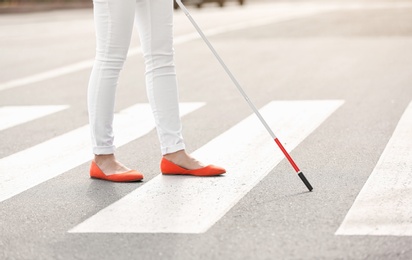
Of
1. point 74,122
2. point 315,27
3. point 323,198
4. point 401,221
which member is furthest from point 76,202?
point 315,27

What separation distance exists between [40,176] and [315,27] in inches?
500

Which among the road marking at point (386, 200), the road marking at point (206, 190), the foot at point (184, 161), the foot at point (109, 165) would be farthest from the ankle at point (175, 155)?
the road marking at point (386, 200)

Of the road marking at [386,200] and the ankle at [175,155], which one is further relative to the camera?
the ankle at [175,155]

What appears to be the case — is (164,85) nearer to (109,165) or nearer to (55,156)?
(109,165)

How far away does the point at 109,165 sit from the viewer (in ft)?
19.1

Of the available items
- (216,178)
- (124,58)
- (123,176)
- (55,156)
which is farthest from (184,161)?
(55,156)

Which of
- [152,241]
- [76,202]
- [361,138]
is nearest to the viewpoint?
[152,241]

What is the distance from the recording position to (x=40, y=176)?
6.07m

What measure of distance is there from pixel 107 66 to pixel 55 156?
1223 millimetres

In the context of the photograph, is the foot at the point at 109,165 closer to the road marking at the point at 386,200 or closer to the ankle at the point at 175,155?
the ankle at the point at 175,155

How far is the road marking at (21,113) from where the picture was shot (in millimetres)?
8398

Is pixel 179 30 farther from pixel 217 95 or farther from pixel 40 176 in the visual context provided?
pixel 40 176

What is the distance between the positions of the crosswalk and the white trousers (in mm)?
343

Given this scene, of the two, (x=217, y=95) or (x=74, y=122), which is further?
(x=217, y=95)
